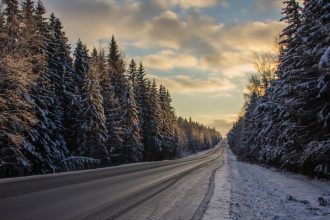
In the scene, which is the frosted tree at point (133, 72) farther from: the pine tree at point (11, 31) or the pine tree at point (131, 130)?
the pine tree at point (11, 31)

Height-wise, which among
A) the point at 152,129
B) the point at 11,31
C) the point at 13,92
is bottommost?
the point at 13,92

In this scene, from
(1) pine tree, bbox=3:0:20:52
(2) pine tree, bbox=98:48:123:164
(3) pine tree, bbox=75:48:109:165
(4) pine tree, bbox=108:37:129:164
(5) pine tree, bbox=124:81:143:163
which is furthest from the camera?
(5) pine tree, bbox=124:81:143:163

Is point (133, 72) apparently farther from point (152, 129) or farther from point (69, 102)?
point (69, 102)

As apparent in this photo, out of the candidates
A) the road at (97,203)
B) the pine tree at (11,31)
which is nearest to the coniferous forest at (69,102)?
the pine tree at (11,31)

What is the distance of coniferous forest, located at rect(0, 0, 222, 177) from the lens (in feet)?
63.2

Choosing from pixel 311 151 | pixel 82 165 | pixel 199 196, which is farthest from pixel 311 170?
pixel 82 165

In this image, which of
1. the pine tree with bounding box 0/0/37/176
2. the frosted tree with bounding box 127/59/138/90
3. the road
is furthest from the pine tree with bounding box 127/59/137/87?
the road

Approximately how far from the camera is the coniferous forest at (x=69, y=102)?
1925 cm

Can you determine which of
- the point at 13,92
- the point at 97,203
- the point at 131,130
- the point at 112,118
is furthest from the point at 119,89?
the point at 97,203

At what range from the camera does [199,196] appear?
38.3 feet

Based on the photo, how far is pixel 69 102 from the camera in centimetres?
3738

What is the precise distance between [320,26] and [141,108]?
142 ft

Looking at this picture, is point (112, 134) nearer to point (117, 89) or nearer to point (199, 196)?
point (117, 89)

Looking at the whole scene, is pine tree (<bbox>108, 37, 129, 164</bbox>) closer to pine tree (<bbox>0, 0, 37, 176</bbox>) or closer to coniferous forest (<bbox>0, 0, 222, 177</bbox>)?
coniferous forest (<bbox>0, 0, 222, 177</bbox>)
